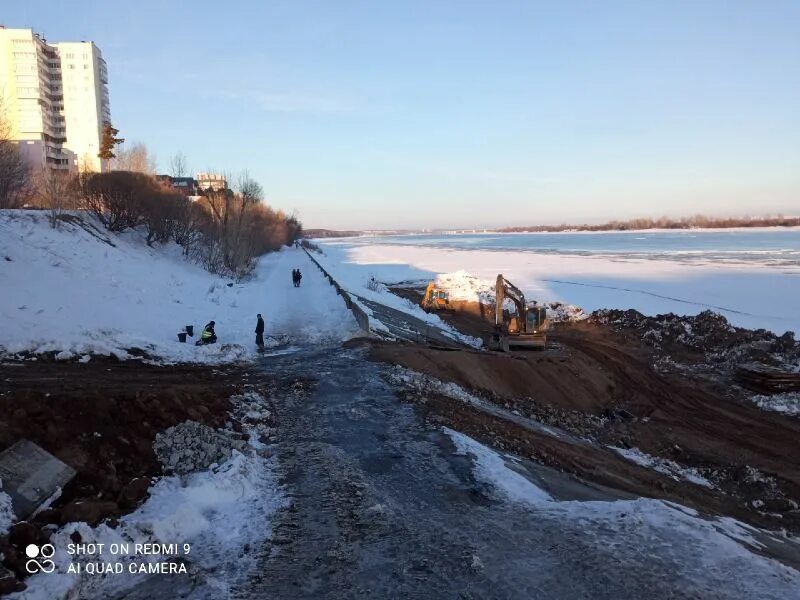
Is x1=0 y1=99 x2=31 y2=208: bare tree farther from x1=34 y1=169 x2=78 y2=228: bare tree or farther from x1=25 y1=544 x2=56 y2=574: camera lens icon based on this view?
x1=25 y1=544 x2=56 y2=574: camera lens icon

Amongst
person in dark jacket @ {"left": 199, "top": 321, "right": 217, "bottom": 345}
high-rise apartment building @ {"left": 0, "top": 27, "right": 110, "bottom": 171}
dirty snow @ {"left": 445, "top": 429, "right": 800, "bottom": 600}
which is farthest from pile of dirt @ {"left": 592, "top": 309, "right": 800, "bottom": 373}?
high-rise apartment building @ {"left": 0, "top": 27, "right": 110, "bottom": 171}

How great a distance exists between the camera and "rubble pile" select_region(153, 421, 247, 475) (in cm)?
709

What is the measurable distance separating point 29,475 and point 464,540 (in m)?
4.82

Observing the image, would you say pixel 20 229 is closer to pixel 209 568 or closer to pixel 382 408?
pixel 382 408

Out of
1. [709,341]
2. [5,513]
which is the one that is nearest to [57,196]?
[5,513]

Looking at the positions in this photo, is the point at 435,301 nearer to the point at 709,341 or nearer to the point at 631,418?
the point at 709,341

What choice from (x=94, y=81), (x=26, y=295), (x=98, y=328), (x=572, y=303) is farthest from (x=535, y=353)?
(x=94, y=81)

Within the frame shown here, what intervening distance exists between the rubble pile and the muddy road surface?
0.96 m

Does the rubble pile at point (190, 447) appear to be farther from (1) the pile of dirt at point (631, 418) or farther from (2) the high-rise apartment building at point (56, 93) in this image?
(2) the high-rise apartment building at point (56, 93)

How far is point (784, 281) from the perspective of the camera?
39.2 metres

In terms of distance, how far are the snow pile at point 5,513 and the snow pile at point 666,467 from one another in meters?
10.7

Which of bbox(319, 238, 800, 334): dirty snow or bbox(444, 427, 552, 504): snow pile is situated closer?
bbox(444, 427, 552, 504): snow pile

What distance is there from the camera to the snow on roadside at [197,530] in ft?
16.1

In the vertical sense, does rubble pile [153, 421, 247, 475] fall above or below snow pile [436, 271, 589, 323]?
above
